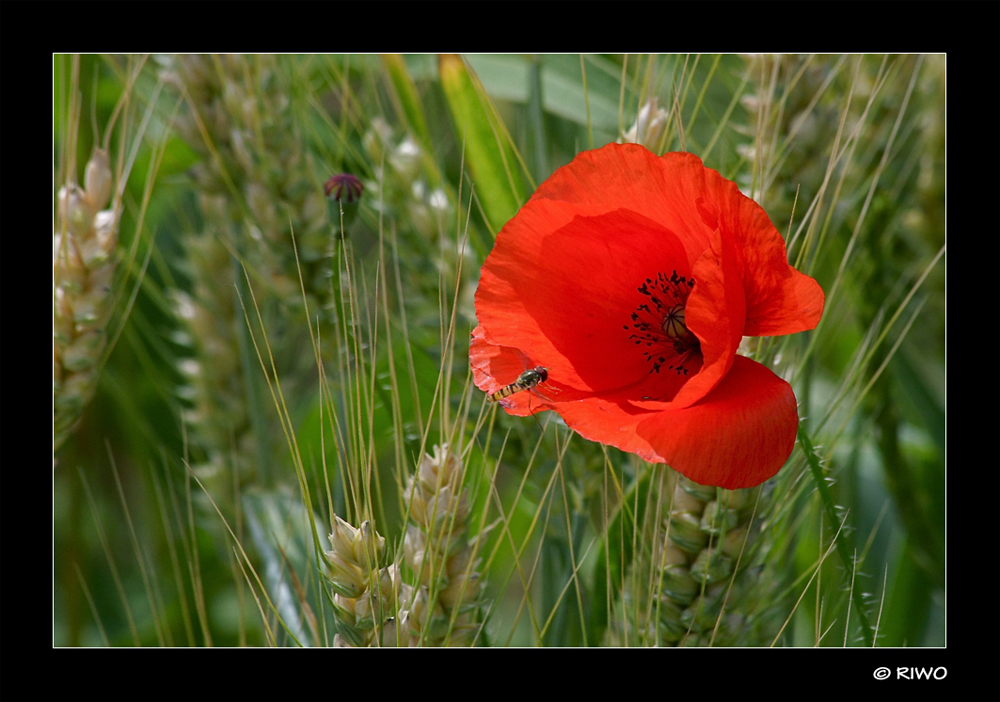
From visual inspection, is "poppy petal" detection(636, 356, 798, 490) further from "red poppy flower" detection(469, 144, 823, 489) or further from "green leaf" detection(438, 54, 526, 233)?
"green leaf" detection(438, 54, 526, 233)

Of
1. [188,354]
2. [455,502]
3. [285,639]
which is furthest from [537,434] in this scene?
[188,354]

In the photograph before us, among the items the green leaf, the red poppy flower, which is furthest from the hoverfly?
the green leaf

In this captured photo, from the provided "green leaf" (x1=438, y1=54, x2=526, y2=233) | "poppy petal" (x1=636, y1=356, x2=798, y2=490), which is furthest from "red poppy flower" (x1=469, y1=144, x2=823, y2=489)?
"green leaf" (x1=438, y1=54, x2=526, y2=233)

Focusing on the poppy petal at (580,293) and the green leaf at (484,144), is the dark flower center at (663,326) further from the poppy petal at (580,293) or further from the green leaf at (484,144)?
the green leaf at (484,144)

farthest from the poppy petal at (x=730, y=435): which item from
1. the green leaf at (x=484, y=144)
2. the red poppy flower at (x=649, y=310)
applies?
the green leaf at (x=484, y=144)

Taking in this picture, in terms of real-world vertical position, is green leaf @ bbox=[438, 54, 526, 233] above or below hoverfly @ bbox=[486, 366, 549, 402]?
above

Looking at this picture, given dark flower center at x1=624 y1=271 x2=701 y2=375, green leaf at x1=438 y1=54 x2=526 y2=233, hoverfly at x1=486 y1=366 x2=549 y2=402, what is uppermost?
green leaf at x1=438 y1=54 x2=526 y2=233

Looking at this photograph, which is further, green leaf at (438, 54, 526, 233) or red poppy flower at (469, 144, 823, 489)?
green leaf at (438, 54, 526, 233)

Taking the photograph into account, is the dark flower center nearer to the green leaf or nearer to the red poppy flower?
the red poppy flower
